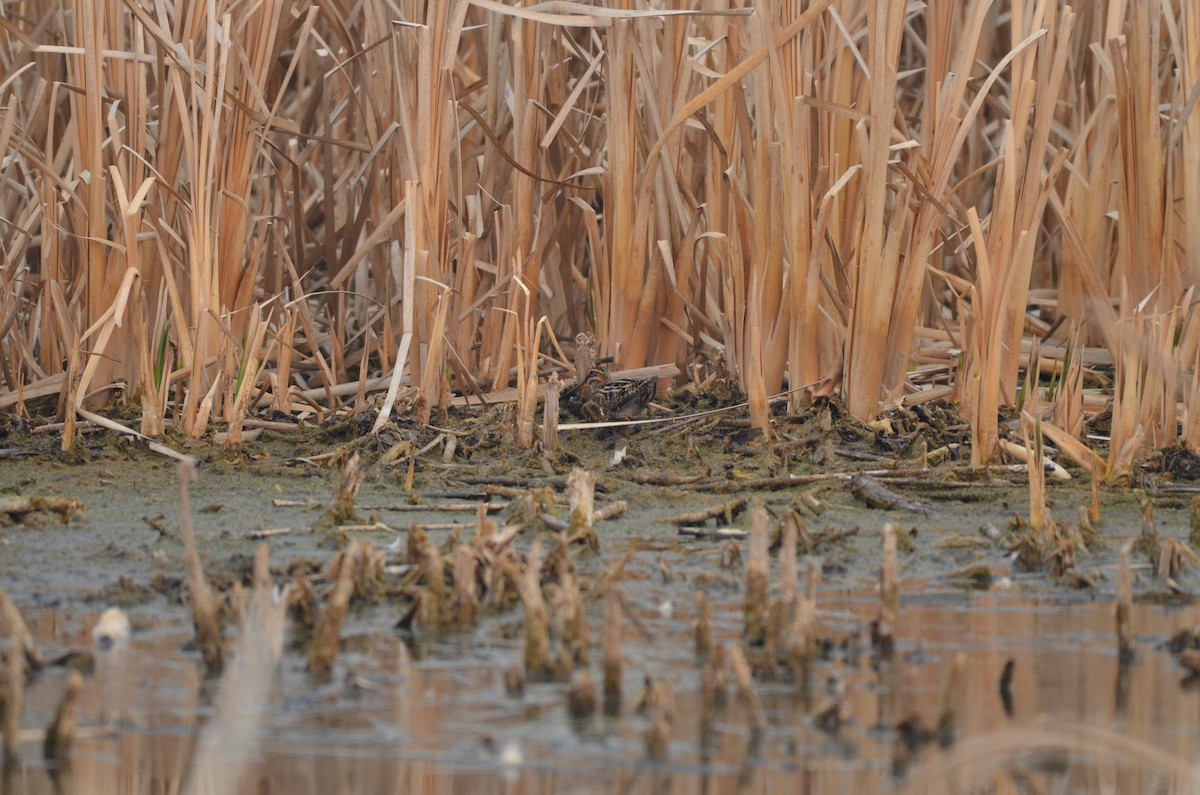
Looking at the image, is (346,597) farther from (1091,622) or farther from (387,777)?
(1091,622)

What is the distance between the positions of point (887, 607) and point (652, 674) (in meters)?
0.41

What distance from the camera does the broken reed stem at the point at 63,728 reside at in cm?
189

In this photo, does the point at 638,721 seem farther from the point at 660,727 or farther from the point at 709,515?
the point at 709,515

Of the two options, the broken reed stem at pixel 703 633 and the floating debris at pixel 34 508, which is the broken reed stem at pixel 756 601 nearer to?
the broken reed stem at pixel 703 633

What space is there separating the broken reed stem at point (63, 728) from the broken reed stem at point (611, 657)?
2.16ft

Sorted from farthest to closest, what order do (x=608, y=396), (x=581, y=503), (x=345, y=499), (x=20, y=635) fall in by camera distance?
1. (x=608, y=396)
2. (x=345, y=499)
3. (x=581, y=503)
4. (x=20, y=635)

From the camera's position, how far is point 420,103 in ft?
13.0

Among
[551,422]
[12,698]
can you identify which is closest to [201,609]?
[12,698]

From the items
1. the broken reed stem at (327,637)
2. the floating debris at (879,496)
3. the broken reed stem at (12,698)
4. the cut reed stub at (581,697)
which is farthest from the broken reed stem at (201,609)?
the floating debris at (879,496)

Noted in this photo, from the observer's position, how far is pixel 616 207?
13.9 ft

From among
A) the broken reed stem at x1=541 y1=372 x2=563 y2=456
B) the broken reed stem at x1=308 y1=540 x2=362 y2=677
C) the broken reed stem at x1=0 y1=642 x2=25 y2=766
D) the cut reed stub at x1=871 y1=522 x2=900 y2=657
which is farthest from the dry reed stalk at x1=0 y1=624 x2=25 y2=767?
the broken reed stem at x1=541 y1=372 x2=563 y2=456

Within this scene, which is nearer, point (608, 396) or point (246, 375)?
point (246, 375)

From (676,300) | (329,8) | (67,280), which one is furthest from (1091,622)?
(67,280)

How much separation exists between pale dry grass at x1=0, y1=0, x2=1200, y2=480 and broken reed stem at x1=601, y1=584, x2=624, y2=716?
1.71 metres
